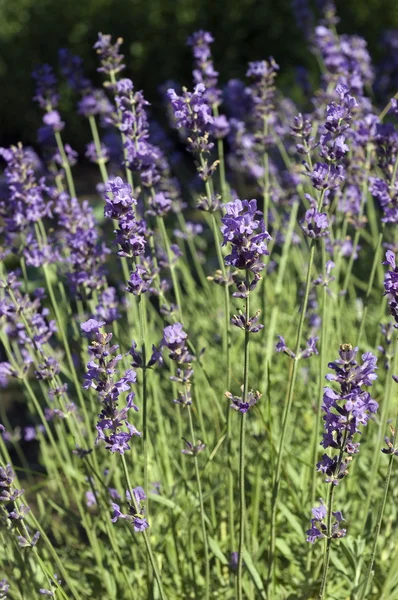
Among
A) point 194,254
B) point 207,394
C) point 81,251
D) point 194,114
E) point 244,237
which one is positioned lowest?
point 244,237

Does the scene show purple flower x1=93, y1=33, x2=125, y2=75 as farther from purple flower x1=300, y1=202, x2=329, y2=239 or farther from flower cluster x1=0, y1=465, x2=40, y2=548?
flower cluster x1=0, y1=465, x2=40, y2=548

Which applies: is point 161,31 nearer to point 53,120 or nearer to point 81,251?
point 53,120

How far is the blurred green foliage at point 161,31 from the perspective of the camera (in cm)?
962

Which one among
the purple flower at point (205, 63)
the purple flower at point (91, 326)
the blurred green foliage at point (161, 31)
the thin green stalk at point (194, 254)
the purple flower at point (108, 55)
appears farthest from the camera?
the blurred green foliage at point (161, 31)

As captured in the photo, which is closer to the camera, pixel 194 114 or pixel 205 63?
pixel 194 114

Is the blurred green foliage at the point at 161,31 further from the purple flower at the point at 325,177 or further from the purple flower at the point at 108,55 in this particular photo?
the purple flower at the point at 325,177

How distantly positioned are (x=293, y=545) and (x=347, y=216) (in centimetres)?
145

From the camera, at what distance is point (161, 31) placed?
10703mm

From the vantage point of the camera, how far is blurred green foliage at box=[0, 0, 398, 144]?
9.62m

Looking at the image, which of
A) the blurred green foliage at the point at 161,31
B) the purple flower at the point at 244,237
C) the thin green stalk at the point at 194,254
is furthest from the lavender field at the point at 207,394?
the blurred green foliage at the point at 161,31

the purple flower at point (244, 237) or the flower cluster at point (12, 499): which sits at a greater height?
the purple flower at point (244, 237)

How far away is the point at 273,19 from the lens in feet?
32.8

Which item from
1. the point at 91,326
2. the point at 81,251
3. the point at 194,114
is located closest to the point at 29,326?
the point at 81,251

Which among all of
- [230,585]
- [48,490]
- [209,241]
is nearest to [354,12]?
[209,241]
